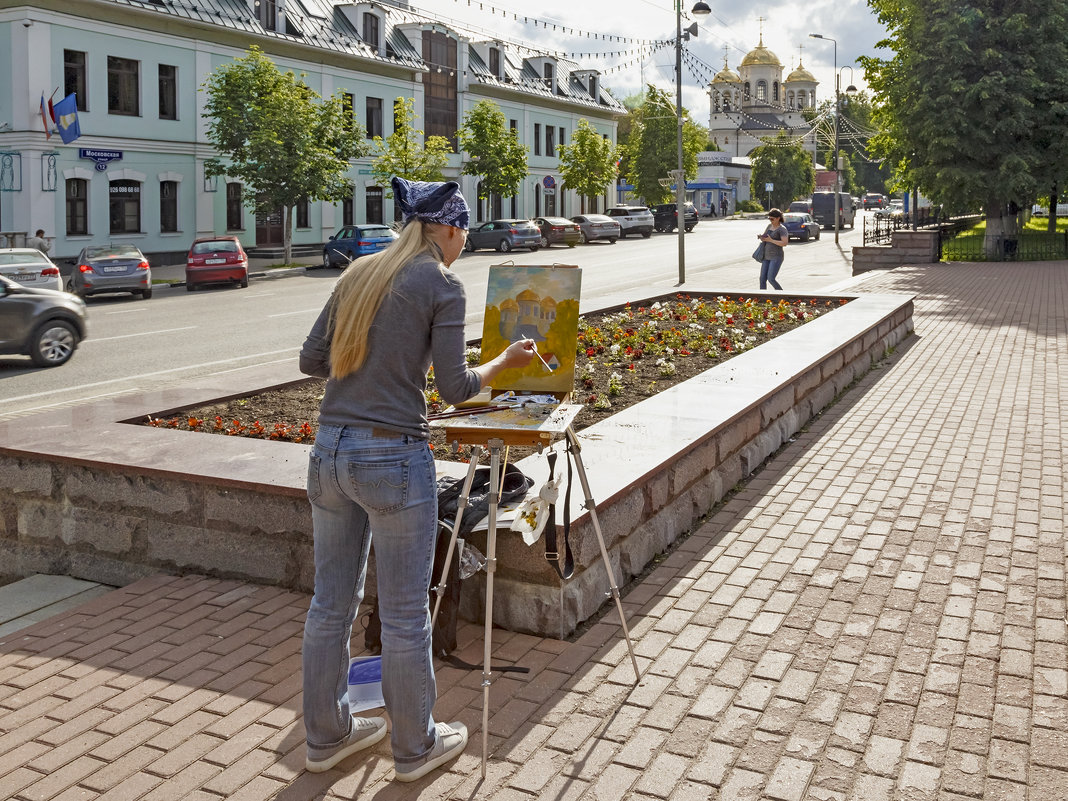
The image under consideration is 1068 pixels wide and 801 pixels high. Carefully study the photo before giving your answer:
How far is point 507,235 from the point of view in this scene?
4572cm

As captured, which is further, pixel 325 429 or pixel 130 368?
pixel 130 368

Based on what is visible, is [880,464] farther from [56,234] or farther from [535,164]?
[535,164]

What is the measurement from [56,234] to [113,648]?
31.4 m

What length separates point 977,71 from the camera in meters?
36.2

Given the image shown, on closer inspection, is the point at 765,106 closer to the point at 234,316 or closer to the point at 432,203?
the point at 234,316

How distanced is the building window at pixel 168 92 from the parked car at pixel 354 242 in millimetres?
6769

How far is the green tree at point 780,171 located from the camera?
101 metres

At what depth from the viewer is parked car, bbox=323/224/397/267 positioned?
3622 centimetres

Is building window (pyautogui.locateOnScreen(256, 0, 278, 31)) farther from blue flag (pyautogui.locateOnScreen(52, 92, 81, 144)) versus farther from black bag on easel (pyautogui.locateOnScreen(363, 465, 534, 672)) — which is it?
black bag on easel (pyautogui.locateOnScreen(363, 465, 534, 672))

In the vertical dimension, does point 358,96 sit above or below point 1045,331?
above

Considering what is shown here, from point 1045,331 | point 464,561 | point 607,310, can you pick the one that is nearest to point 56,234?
point 607,310

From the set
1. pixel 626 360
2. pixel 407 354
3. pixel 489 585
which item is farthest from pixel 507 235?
pixel 407 354

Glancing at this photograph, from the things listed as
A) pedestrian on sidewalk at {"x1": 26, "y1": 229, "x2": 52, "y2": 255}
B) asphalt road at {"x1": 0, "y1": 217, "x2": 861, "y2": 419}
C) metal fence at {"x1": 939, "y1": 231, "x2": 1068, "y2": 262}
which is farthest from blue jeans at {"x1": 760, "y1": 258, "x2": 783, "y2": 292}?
pedestrian on sidewalk at {"x1": 26, "y1": 229, "x2": 52, "y2": 255}

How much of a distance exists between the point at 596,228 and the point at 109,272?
27.8 m
